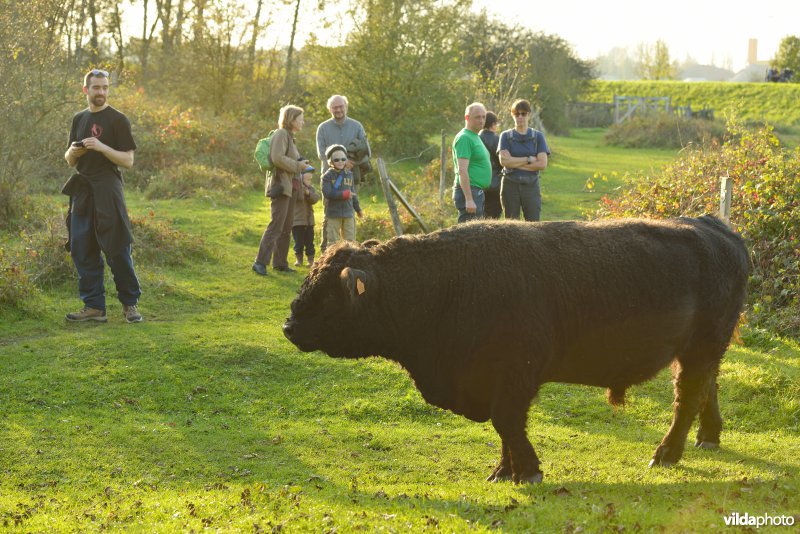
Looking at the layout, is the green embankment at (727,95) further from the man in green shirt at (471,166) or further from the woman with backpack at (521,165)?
the man in green shirt at (471,166)

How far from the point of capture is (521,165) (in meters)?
12.7

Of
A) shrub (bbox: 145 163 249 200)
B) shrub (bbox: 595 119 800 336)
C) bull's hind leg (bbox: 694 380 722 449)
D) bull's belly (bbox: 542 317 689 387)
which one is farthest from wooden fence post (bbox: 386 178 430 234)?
shrub (bbox: 145 163 249 200)

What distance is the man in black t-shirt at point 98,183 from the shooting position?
1075 cm

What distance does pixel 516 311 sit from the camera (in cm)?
681

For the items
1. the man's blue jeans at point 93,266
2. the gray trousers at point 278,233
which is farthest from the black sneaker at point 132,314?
the gray trousers at point 278,233

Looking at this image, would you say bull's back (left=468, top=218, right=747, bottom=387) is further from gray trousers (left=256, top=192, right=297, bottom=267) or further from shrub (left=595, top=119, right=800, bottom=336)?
gray trousers (left=256, top=192, right=297, bottom=267)

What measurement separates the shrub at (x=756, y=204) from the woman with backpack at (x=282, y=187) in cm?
539

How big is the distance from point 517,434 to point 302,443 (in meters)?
2.20

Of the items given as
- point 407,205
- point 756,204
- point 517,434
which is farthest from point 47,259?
point 756,204

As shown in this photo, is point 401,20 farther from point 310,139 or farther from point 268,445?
point 268,445

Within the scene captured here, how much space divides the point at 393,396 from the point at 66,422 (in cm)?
323

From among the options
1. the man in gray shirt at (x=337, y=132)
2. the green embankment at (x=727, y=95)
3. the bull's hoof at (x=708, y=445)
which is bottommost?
the bull's hoof at (x=708, y=445)

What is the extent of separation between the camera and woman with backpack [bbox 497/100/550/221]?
12680 mm

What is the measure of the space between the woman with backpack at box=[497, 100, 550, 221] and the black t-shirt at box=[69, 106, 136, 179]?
5.08m
